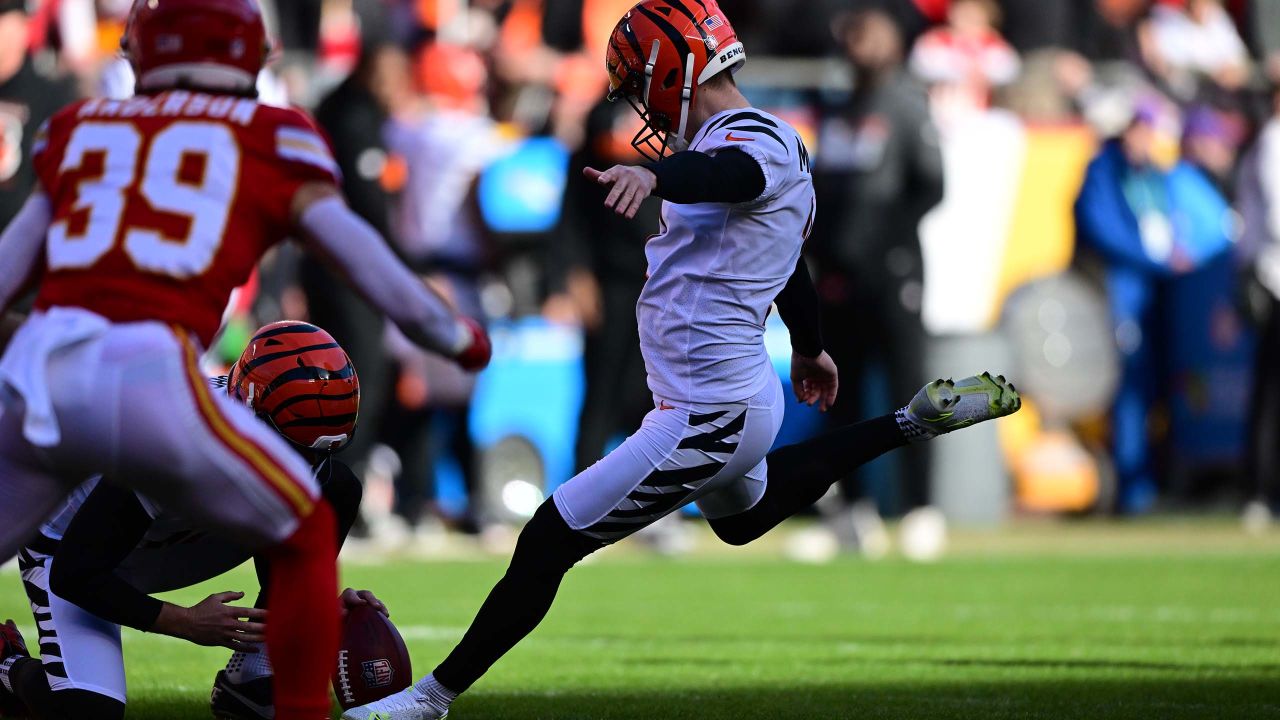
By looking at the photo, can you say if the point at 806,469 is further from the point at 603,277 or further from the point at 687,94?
the point at 603,277

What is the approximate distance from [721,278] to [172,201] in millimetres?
1819

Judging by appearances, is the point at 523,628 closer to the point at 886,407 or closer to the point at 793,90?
the point at 886,407

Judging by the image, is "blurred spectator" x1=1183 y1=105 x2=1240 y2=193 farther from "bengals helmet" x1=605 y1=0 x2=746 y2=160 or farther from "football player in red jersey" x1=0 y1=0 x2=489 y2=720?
"football player in red jersey" x1=0 y1=0 x2=489 y2=720

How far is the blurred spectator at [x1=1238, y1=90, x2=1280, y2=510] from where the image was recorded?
12.9m

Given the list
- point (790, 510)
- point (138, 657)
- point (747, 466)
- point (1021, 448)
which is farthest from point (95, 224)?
point (1021, 448)

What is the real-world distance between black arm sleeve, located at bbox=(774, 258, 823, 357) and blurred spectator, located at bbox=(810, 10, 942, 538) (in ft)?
19.0

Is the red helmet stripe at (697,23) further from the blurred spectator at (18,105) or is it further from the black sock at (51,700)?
the blurred spectator at (18,105)

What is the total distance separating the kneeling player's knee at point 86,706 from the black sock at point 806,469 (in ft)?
5.74

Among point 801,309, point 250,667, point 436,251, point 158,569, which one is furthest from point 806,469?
point 436,251

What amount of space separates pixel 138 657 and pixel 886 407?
646 centimetres

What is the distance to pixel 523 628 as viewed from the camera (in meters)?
5.16

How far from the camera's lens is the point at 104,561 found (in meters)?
4.85

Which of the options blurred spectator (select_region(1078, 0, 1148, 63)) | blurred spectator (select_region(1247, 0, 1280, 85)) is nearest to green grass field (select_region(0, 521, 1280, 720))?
blurred spectator (select_region(1247, 0, 1280, 85))

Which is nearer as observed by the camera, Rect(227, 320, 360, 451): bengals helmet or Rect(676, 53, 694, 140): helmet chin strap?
Rect(227, 320, 360, 451): bengals helmet
